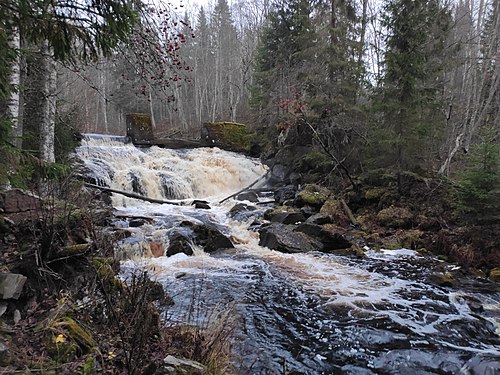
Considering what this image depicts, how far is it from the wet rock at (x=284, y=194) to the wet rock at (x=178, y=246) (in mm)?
6159

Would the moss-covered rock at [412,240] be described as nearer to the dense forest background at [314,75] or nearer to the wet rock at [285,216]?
the dense forest background at [314,75]

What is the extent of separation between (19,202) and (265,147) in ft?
56.9

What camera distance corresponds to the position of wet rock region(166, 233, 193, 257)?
8455mm

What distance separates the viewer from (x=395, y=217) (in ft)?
35.6

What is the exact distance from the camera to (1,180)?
3.43 m

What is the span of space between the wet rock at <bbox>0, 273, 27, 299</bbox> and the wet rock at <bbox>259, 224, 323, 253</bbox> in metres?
6.60

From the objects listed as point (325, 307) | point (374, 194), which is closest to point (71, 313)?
point (325, 307)

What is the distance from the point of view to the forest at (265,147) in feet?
10.8

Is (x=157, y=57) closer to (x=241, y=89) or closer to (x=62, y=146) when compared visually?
(x=62, y=146)

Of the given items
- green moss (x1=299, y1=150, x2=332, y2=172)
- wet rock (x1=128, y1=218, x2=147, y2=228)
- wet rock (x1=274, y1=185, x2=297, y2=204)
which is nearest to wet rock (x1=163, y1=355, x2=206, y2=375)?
wet rock (x1=128, y1=218, x2=147, y2=228)

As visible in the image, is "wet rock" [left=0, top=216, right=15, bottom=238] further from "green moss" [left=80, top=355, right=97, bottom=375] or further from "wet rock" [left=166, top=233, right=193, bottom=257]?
"wet rock" [left=166, top=233, right=193, bottom=257]

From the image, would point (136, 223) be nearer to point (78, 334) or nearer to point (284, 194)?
point (78, 334)

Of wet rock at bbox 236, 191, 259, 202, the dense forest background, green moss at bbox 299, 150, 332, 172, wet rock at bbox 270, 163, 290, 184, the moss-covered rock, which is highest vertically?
the dense forest background

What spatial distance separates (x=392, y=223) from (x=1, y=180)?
33.4 ft
